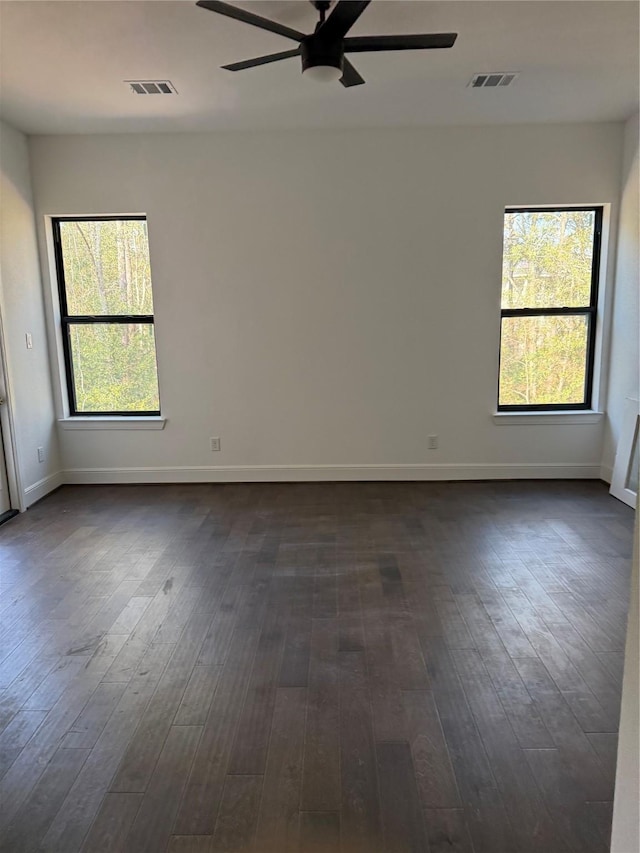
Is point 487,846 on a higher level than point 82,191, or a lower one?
lower

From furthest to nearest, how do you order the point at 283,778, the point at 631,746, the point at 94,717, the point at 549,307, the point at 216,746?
the point at 549,307 < the point at 94,717 < the point at 216,746 < the point at 283,778 < the point at 631,746

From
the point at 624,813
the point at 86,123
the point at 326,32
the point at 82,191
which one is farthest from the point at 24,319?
the point at 624,813

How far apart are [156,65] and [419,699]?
3530mm

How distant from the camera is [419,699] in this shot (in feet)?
7.07

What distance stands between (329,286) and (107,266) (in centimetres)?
189

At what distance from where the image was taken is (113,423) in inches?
192

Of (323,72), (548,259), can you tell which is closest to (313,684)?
(323,72)

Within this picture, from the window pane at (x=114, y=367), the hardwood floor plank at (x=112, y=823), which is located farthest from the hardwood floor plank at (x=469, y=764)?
the window pane at (x=114, y=367)

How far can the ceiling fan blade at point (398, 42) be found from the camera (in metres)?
2.39

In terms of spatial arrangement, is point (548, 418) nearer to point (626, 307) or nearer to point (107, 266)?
point (626, 307)

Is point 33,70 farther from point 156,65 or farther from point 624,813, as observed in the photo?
point 624,813

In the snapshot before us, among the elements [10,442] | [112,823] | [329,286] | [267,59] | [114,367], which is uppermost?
[267,59]

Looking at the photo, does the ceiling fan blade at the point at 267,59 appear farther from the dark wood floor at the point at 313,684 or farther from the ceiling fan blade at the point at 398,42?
the dark wood floor at the point at 313,684

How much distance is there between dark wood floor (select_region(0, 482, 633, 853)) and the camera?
5.45ft
